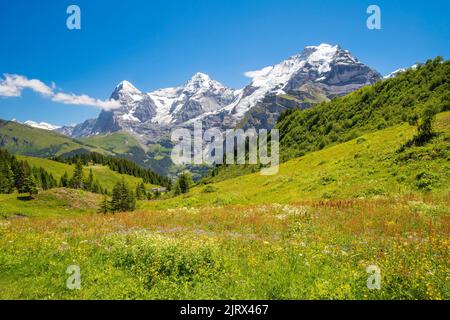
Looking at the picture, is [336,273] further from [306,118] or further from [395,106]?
[306,118]

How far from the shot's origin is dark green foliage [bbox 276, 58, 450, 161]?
54406mm

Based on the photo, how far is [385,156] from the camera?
1533 inches

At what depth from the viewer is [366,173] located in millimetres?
36906

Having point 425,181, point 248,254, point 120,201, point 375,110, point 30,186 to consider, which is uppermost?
point 375,110

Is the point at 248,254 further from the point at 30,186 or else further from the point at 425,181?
the point at 30,186

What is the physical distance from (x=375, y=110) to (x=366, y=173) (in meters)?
38.1

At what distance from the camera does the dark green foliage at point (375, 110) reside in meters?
54.4

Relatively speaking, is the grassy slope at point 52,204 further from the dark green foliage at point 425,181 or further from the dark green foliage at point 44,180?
the dark green foliage at point 44,180

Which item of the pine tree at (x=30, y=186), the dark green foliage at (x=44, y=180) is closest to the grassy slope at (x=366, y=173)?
→ the pine tree at (x=30, y=186)

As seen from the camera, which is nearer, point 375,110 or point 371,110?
point 375,110

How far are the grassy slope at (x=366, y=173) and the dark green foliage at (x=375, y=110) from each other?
3.70m

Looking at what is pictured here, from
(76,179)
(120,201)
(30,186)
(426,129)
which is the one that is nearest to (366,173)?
(426,129)

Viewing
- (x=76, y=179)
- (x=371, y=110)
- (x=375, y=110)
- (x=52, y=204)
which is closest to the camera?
(x=52, y=204)
